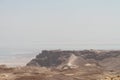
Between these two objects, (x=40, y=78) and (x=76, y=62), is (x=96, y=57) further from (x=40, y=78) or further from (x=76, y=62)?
(x=40, y=78)

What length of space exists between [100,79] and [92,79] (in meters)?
1.87

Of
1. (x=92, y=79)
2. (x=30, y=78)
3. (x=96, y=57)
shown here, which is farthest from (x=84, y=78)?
(x=96, y=57)

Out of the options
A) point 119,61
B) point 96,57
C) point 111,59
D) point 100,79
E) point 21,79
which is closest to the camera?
point 21,79

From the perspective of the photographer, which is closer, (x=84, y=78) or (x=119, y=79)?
(x=119, y=79)

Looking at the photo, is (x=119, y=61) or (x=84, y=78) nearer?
(x=84, y=78)

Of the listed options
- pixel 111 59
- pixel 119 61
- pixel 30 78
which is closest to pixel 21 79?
pixel 30 78

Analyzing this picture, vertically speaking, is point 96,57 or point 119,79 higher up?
point 96,57

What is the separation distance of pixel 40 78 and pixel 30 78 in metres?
2.01

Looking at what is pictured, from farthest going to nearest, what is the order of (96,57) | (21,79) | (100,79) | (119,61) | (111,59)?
(96,57)
(111,59)
(119,61)
(100,79)
(21,79)

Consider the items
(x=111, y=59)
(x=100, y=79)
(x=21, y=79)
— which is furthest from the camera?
(x=111, y=59)

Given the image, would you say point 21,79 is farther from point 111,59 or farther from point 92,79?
point 111,59

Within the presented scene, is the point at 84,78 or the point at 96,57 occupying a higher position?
the point at 96,57

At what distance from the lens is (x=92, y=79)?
69562mm

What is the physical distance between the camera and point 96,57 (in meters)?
199
